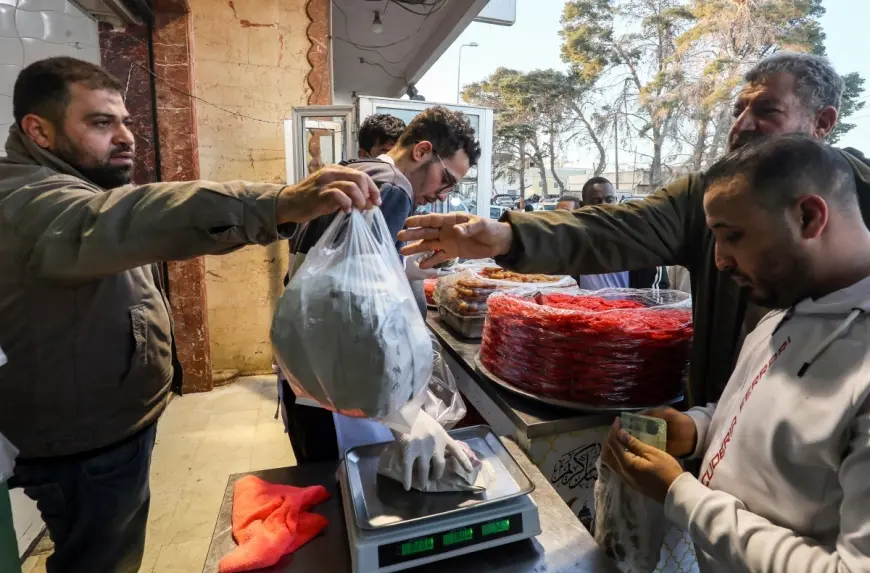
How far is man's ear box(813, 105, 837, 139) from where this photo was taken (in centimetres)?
125

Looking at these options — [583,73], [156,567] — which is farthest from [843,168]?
[583,73]

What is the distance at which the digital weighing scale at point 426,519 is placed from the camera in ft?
2.57

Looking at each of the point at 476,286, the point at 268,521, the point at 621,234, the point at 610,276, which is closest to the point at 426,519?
the point at 268,521

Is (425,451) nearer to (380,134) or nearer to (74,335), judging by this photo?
(74,335)

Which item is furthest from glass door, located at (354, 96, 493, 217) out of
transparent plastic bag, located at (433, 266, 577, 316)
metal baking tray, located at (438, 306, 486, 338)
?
metal baking tray, located at (438, 306, 486, 338)

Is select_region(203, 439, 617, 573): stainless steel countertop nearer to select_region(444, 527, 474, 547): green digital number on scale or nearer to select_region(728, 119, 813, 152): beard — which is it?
select_region(444, 527, 474, 547): green digital number on scale

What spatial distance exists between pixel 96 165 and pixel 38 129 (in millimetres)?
161

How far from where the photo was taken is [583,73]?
7.61 m

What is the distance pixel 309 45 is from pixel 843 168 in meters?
3.85

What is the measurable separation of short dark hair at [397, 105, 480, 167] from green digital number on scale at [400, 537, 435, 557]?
124cm

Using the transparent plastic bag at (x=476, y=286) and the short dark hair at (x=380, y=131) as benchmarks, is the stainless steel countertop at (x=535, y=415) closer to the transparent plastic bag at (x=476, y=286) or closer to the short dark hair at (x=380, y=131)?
the transparent plastic bag at (x=476, y=286)

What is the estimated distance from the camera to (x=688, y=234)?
4.52 feet

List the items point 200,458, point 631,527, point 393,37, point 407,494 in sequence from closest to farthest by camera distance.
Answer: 1. point 407,494
2. point 631,527
3. point 200,458
4. point 393,37

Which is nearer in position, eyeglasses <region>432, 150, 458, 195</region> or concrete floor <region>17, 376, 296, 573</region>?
eyeglasses <region>432, 150, 458, 195</region>
